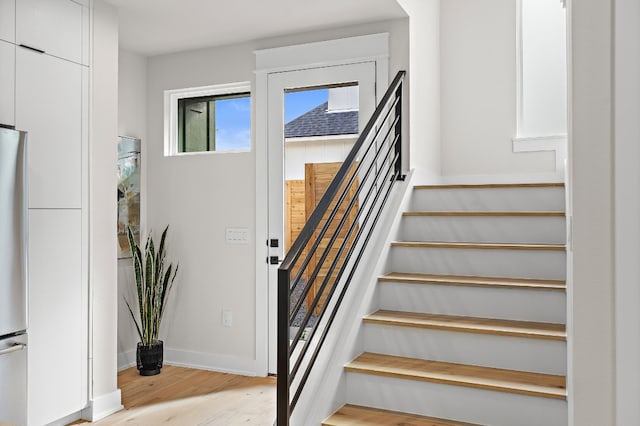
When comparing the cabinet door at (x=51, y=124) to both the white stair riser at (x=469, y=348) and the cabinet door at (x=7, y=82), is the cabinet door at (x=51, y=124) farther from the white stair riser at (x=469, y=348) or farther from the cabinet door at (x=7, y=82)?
the white stair riser at (x=469, y=348)

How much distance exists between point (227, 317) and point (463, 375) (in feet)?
7.81

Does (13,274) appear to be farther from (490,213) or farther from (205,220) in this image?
(490,213)

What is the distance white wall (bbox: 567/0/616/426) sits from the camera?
4.54 feet

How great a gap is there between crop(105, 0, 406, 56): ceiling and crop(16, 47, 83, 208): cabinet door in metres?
0.63

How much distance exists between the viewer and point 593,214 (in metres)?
1.42

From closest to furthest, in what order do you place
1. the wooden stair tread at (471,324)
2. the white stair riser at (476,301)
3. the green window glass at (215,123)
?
the wooden stair tread at (471,324) < the white stair riser at (476,301) < the green window glass at (215,123)

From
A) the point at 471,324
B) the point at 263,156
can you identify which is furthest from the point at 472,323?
the point at 263,156

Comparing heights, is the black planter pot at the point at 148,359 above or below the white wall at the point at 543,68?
below

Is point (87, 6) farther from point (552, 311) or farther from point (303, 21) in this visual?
point (552, 311)

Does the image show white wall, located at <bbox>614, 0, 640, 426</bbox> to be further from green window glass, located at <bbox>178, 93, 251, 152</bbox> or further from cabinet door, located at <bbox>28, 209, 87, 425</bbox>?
green window glass, located at <bbox>178, 93, 251, 152</bbox>

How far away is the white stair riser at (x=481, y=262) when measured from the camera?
114 inches

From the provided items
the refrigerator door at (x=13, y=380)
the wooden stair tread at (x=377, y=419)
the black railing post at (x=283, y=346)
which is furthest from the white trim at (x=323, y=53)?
the refrigerator door at (x=13, y=380)

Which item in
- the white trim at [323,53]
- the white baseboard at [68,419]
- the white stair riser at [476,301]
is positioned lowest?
the white baseboard at [68,419]

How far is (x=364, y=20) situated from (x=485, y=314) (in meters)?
2.17
